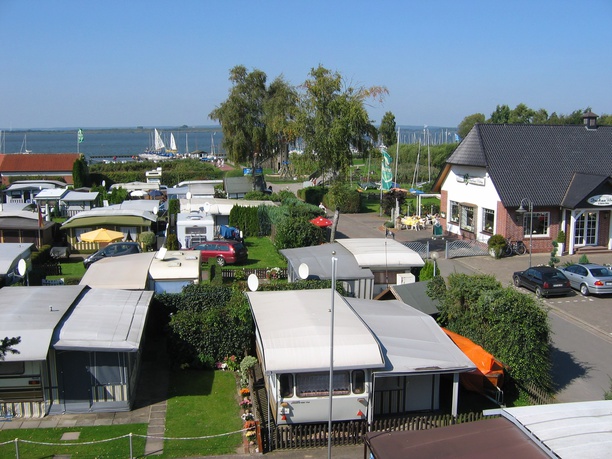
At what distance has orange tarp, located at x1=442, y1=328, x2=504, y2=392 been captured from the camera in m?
16.1

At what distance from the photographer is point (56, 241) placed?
36.1 meters

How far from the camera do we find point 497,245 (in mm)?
32875

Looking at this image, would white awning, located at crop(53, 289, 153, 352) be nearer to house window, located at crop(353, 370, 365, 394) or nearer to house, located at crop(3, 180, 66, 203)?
house window, located at crop(353, 370, 365, 394)

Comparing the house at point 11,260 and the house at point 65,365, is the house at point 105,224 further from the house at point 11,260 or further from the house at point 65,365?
the house at point 65,365

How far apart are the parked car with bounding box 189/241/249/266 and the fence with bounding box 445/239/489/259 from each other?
1113 centimetres

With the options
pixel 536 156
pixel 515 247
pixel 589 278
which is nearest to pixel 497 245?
pixel 515 247

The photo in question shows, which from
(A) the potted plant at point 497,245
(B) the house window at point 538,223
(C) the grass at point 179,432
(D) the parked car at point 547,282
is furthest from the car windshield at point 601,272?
(C) the grass at point 179,432

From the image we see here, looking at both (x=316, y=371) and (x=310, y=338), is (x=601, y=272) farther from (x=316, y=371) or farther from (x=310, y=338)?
(x=316, y=371)

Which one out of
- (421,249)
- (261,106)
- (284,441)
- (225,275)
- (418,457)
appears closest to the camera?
(418,457)

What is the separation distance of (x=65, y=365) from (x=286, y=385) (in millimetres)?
5638

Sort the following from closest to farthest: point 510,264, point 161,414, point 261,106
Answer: point 161,414 → point 510,264 → point 261,106

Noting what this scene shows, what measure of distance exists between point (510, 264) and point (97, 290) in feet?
68.8

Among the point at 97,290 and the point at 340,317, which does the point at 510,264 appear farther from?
the point at 97,290

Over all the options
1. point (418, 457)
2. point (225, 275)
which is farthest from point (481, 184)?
point (418, 457)
